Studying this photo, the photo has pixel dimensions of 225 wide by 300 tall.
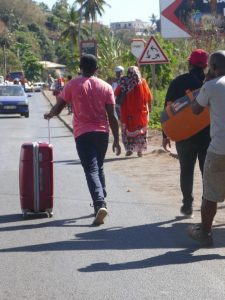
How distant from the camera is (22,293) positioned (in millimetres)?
6301

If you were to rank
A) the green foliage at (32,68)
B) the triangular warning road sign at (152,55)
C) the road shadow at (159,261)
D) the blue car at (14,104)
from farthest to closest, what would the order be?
the green foliage at (32,68) < the blue car at (14,104) < the triangular warning road sign at (152,55) < the road shadow at (159,261)

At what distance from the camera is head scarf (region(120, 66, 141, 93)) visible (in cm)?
1535

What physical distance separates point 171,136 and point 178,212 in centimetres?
130

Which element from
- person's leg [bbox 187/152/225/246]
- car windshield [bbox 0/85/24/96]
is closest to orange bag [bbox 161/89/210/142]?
person's leg [bbox 187/152/225/246]

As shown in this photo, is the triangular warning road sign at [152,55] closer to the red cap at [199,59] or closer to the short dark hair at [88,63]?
the short dark hair at [88,63]

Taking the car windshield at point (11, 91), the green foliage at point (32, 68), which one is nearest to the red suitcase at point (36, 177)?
the car windshield at point (11, 91)

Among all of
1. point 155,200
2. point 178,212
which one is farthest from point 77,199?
point 178,212

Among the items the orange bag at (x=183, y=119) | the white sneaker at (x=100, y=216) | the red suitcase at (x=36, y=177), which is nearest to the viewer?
the orange bag at (x=183, y=119)

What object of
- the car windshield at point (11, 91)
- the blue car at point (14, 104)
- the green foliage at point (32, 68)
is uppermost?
the car windshield at point (11, 91)

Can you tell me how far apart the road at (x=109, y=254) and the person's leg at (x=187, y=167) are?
20cm

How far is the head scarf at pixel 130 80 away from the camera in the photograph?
50.4 feet

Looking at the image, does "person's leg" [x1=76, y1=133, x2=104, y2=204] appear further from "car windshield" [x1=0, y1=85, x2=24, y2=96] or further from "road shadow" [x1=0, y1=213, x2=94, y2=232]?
"car windshield" [x1=0, y1=85, x2=24, y2=96]

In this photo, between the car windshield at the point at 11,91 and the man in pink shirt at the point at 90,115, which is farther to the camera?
the car windshield at the point at 11,91

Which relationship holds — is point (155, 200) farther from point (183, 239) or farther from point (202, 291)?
point (202, 291)
